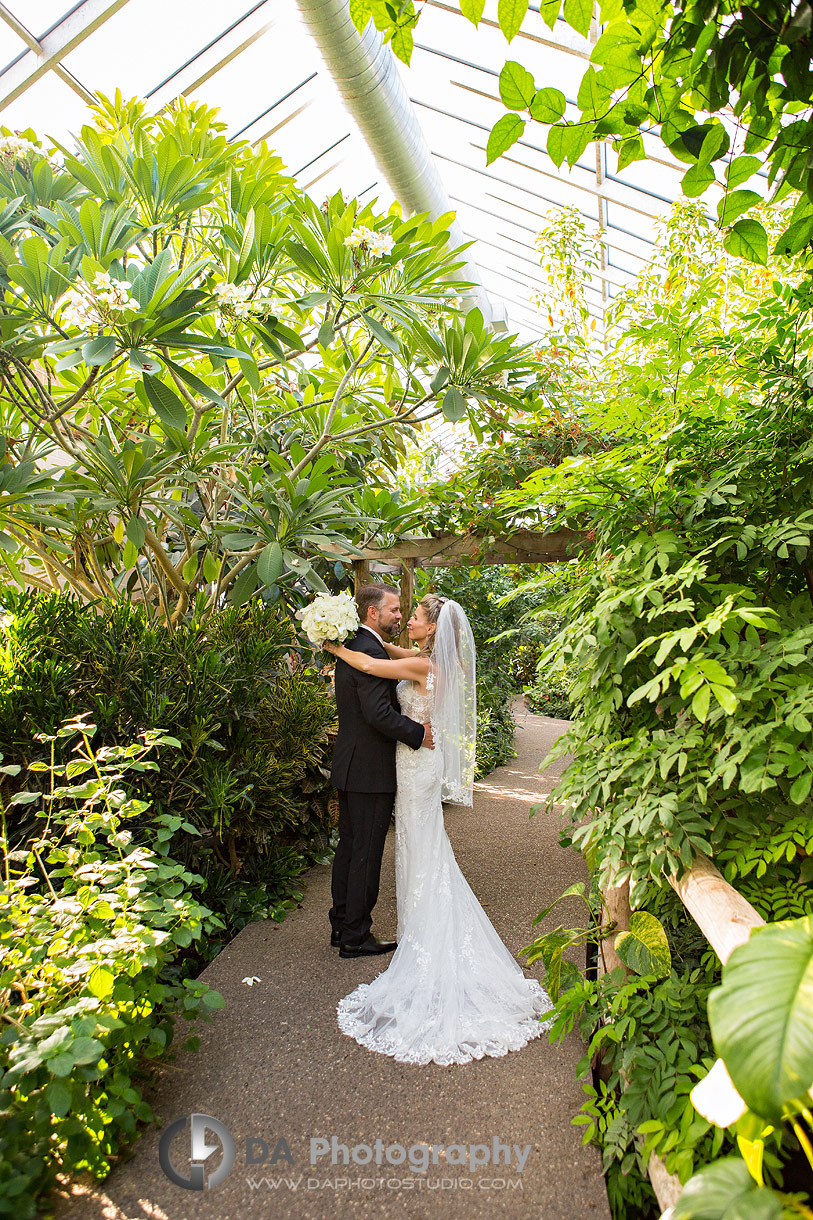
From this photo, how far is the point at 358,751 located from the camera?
318 cm

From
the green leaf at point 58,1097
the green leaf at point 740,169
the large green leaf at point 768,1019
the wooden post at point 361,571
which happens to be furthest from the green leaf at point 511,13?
the wooden post at point 361,571

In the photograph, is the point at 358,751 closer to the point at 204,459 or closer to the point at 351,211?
the point at 204,459

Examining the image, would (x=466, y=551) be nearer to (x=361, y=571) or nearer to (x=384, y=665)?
(x=361, y=571)

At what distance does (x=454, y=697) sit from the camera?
11.1 feet

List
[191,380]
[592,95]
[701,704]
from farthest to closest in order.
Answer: [191,380]
[701,704]
[592,95]

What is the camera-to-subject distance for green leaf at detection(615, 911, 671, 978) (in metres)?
1.67

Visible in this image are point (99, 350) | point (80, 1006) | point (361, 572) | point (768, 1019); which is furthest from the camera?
point (361, 572)

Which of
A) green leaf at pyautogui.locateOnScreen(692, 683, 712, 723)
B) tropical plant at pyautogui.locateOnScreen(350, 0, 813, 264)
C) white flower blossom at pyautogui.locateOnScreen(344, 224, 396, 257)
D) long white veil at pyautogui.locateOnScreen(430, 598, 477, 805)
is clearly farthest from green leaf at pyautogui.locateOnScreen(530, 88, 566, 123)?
long white veil at pyautogui.locateOnScreen(430, 598, 477, 805)

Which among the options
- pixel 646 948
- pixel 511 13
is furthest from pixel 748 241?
pixel 646 948

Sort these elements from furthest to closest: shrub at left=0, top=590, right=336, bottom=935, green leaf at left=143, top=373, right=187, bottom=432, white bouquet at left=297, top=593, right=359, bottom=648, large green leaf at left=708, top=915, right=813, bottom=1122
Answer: white bouquet at left=297, top=593, right=359, bottom=648
shrub at left=0, top=590, right=336, bottom=935
green leaf at left=143, top=373, right=187, bottom=432
large green leaf at left=708, top=915, right=813, bottom=1122

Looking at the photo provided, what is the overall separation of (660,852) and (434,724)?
1.86 metres

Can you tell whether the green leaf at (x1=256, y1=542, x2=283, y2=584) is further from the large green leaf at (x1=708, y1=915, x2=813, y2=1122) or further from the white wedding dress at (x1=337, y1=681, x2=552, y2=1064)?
the large green leaf at (x1=708, y1=915, x2=813, y2=1122)

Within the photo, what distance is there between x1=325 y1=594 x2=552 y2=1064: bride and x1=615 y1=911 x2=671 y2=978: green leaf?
0.96 m

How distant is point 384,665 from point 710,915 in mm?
1992
